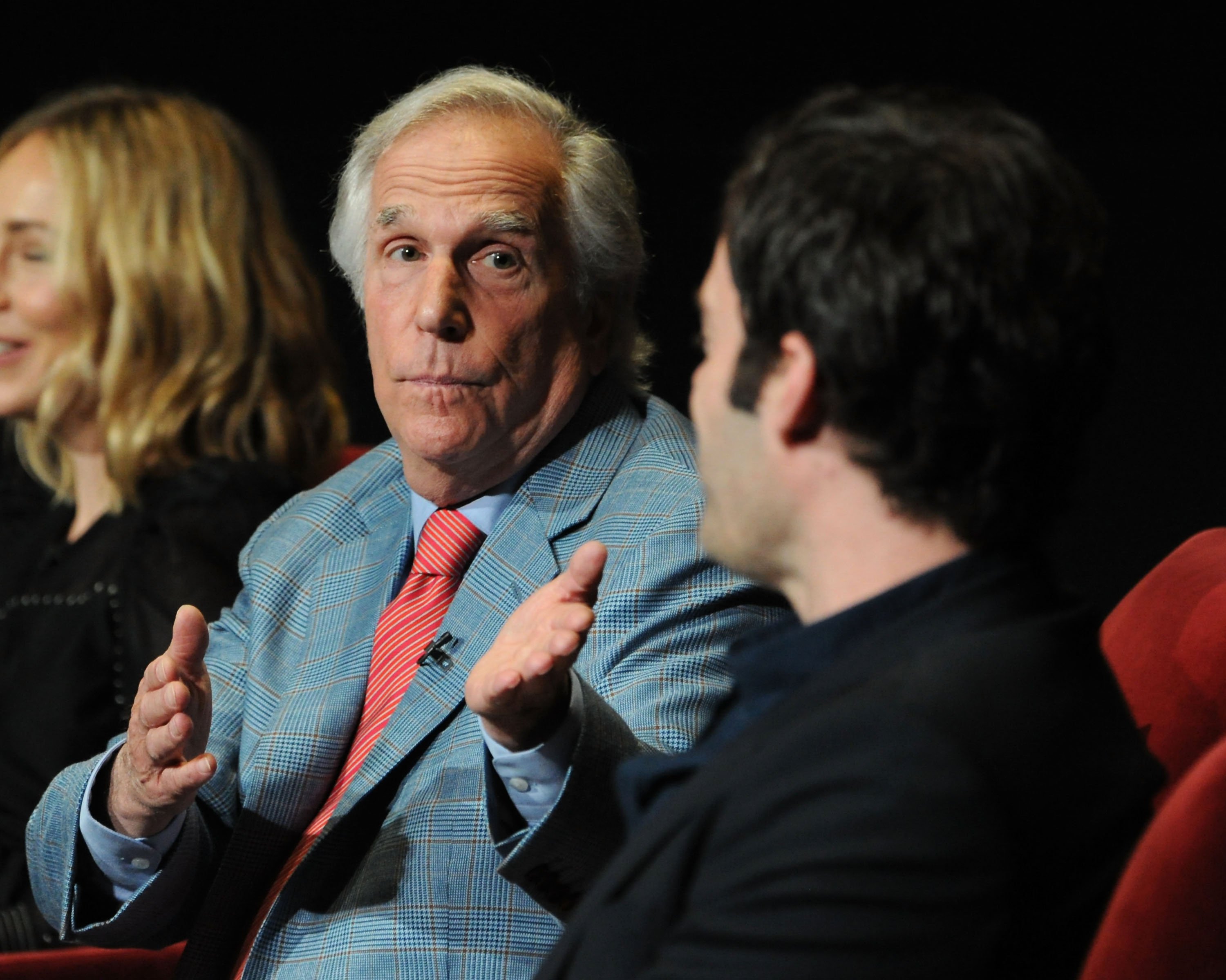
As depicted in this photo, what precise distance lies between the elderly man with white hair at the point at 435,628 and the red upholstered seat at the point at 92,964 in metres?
0.07

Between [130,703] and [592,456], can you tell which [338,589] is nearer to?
[592,456]

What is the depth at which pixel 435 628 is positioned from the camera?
176 centimetres

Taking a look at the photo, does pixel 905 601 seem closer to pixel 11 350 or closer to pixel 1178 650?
pixel 1178 650

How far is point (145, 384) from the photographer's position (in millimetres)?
2475

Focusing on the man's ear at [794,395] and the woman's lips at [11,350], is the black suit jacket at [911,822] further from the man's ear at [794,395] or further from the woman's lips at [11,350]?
A: the woman's lips at [11,350]

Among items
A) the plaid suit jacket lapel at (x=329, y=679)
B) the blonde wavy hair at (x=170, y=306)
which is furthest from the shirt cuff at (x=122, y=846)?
the blonde wavy hair at (x=170, y=306)

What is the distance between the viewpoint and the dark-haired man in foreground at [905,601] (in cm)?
89

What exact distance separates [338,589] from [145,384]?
0.81 metres

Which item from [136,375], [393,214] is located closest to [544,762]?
[393,214]

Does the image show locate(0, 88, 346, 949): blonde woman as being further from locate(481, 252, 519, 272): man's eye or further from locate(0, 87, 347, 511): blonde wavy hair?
locate(481, 252, 519, 272): man's eye

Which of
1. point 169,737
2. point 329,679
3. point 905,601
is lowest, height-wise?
point 329,679

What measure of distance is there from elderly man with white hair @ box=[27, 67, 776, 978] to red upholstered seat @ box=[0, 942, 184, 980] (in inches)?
2.6

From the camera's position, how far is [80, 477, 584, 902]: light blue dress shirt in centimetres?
129

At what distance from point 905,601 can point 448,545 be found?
881 millimetres
